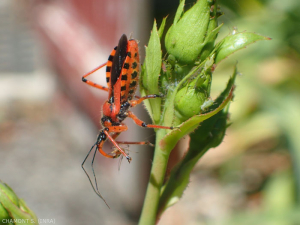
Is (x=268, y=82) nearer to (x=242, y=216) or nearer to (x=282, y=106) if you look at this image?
(x=282, y=106)

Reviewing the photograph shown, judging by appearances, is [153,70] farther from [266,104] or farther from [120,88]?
[266,104]

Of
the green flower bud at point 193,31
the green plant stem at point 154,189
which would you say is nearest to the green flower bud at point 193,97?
the green flower bud at point 193,31

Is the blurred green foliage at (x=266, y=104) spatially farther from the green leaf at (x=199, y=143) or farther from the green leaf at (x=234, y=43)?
the green leaf at (x=234, y=43)

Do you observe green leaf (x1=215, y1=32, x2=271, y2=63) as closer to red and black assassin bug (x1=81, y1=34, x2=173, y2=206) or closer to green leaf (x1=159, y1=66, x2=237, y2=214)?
green leaf (x1=159, y1=66, x2=237, y2=214)

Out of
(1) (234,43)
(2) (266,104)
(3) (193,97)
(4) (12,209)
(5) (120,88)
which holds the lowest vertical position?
(2) (266,104)

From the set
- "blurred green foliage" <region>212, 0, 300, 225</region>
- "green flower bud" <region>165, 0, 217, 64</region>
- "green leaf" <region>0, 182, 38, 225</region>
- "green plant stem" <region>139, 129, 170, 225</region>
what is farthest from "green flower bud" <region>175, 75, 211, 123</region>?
"blurred green foliage" <region>212, 0, 300, 225</region>

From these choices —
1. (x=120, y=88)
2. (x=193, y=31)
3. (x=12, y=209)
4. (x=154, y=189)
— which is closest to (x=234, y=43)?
(x=193, y=31)
